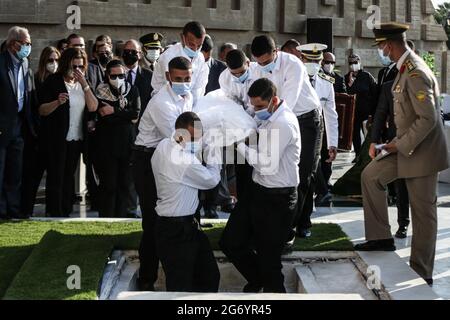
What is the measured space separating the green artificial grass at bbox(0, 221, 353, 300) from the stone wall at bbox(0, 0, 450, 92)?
21.1ft

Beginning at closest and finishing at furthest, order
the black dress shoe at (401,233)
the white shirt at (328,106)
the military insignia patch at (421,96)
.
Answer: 1. the military insignia patch at (421,96)
2. the black dress shoe at (401,233)
3. the white shirt at (328,106)

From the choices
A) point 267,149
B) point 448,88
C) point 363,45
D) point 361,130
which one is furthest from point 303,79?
point 448,88

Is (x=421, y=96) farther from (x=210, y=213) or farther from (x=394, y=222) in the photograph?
(x=210, y=213)

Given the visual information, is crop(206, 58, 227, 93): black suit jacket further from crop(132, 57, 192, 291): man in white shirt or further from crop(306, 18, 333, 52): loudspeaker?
crop(306, 18, 333, 52): loudspeaker

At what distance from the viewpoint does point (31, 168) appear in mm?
8891

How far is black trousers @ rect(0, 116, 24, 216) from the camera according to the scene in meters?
8.38

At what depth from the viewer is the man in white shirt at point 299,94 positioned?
22.7ft

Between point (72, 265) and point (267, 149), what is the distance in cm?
171

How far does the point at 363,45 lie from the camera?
1844cm

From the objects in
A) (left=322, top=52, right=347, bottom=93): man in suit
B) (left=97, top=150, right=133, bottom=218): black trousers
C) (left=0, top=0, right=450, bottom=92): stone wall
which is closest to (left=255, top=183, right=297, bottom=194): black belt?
(left=97, top=150, right=133, bottom=218): black trousers

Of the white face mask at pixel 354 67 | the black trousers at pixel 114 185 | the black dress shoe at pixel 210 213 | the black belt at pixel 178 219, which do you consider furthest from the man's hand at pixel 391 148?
the white face mask at pixel 354 67

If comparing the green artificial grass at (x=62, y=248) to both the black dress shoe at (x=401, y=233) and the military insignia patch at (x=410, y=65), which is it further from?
the military insignia patch at (x=410, y=65)

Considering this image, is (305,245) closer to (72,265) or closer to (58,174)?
(72,265)

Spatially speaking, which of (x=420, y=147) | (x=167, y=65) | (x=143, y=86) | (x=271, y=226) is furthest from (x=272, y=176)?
(x=143, y=86)
